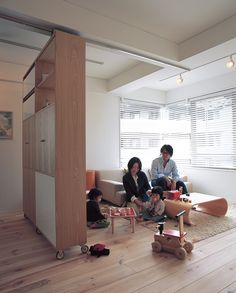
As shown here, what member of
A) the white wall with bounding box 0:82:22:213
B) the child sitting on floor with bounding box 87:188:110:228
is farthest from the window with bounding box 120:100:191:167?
the white wall with bounding box 0:82:22:213

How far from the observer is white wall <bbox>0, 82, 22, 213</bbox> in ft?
12.3

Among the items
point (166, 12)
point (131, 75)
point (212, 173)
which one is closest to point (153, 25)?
point (166, 12)

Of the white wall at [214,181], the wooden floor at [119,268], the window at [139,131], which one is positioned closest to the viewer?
the wooden floor at [119,268]

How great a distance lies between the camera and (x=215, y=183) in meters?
4.66

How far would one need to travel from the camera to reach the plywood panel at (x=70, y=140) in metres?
2.19

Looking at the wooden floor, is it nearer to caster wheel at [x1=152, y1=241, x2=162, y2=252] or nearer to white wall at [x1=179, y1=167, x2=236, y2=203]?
caster wheel at [x1=152, y1=241, x2=162, y2=252]

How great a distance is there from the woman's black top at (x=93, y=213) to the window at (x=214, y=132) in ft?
9.24

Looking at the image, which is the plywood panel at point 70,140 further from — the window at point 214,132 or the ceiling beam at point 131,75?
the window at point 214,132

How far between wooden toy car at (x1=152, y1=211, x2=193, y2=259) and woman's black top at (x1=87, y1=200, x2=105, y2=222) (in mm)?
1039

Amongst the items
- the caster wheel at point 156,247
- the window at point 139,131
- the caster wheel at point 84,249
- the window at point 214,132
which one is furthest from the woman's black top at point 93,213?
the window at point 214,132

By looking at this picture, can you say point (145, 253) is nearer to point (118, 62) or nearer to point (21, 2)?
point (21, 2)

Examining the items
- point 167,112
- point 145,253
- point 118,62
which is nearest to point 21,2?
point 118,62

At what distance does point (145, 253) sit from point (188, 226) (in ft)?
3.27

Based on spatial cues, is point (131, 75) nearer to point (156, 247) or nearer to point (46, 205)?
point (46, 205)
